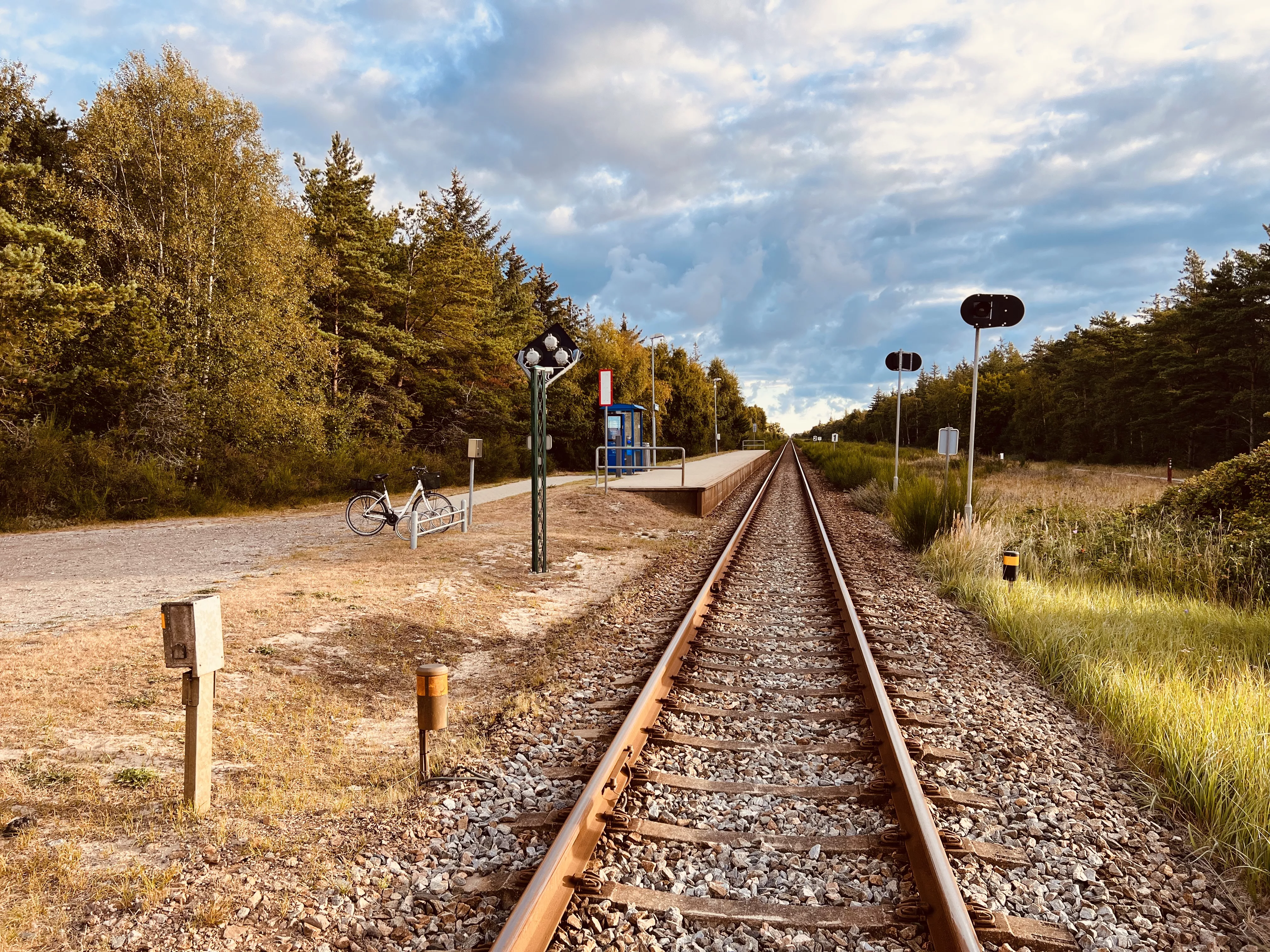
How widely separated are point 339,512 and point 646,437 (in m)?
35.3

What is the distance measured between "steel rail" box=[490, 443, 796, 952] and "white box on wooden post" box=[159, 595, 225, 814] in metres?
1.80

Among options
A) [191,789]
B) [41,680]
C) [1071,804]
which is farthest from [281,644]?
[1071,804]

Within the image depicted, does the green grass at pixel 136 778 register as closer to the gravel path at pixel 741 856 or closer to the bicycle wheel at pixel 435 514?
the gravel path at pixel 741 856

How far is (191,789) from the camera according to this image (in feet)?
11.1

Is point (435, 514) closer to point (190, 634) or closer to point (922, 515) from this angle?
point (922, 515)

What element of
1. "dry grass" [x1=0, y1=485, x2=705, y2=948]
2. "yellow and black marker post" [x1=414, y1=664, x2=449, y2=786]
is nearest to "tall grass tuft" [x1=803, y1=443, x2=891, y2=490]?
"dry grass" [x1=0, y1=485, x2=705, y2=948]

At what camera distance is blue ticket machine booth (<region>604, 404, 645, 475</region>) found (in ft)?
82.1

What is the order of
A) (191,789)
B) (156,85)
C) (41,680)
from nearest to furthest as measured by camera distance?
(191,789), (41,680), (156,85)

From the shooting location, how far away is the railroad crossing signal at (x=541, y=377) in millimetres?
9398

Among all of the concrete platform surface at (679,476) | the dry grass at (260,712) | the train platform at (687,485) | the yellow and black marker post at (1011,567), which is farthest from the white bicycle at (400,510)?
the yellow and black marker post at (1011,567)

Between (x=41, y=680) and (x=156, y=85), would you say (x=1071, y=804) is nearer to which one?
(x=41, y=680)

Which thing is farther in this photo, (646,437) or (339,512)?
(646,437)

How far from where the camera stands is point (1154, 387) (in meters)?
46.3

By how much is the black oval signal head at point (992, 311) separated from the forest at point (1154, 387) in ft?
98.4
